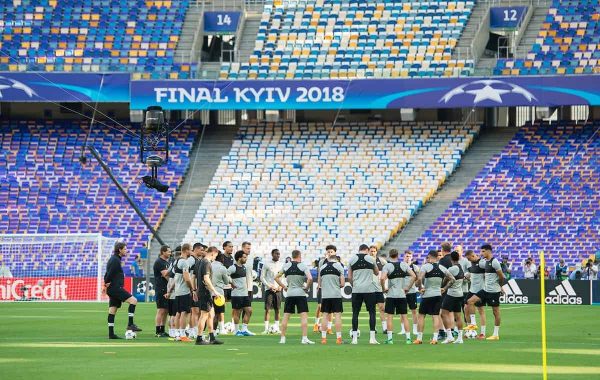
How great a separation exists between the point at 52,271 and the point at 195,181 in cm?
957

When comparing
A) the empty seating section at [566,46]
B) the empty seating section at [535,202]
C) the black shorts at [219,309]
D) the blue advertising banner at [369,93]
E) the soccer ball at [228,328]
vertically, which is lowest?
the soccer ball at [228,328]

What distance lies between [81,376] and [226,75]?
129 ft

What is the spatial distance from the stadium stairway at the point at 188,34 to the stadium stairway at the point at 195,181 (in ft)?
11.5

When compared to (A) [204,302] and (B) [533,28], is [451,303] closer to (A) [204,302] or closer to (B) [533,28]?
(A) [204,302]

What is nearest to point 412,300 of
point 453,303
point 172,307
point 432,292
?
point 453,303

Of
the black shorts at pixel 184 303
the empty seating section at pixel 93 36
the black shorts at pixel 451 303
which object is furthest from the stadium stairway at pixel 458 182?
the black shorts at pixel 184 303

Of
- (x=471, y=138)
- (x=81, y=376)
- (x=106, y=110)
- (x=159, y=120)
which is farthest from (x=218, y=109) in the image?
(x=81, y=376)

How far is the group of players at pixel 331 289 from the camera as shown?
25438 mm

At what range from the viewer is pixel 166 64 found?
5753cm

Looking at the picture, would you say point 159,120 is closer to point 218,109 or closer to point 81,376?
point 81,376

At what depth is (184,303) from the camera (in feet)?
85.9

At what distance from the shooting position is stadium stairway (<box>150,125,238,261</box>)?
173 ft

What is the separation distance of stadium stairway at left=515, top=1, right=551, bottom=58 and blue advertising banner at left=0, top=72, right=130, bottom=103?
57.8 ft

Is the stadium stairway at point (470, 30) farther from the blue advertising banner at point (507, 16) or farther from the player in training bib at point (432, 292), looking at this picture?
the player in training bib at point (432, 292)
